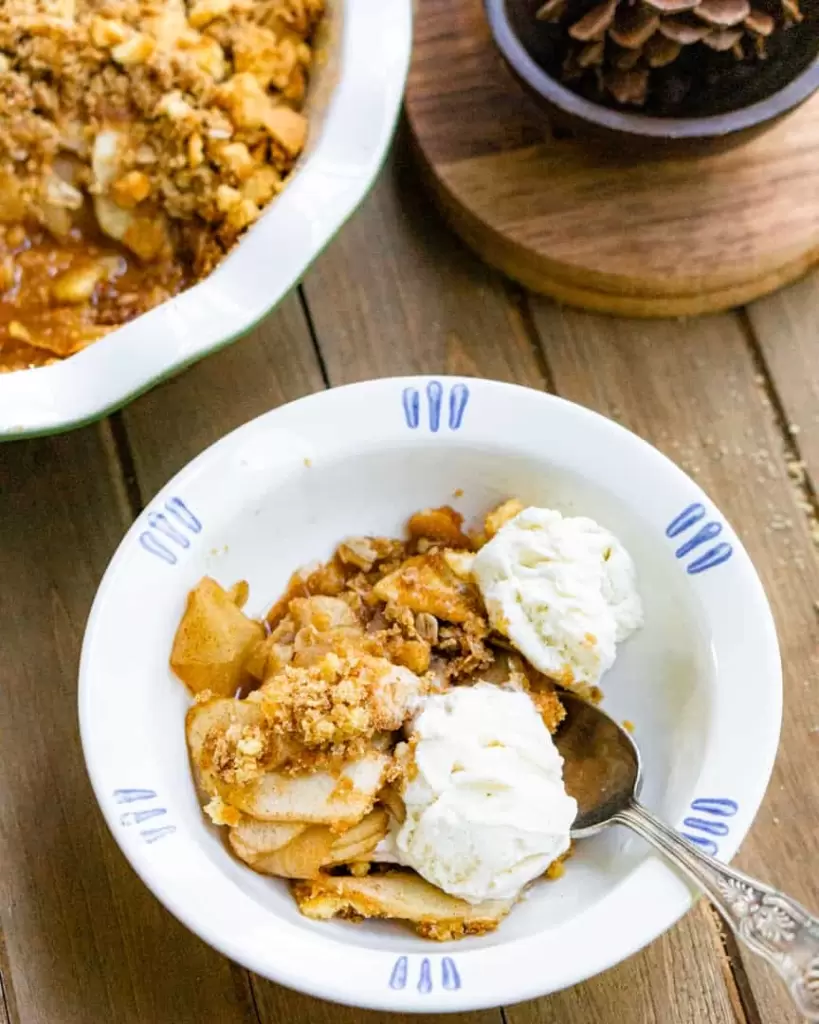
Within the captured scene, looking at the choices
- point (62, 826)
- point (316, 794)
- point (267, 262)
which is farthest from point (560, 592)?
point (62, 826)

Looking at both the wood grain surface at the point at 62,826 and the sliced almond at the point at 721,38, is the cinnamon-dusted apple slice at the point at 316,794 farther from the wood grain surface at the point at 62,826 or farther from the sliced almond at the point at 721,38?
the sliced almond at the point at 721,38

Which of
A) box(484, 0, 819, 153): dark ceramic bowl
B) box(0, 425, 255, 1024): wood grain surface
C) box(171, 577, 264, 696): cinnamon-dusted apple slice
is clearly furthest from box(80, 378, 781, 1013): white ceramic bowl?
box(484, 0, 819, 153): dark ceramic bowl

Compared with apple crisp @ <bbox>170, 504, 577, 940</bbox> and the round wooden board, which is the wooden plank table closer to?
the round wooden board

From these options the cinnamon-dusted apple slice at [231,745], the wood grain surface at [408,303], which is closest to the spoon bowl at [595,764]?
the cinnamon-dusted apple slice at [231,745]

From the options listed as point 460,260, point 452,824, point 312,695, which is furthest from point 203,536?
point 460,260

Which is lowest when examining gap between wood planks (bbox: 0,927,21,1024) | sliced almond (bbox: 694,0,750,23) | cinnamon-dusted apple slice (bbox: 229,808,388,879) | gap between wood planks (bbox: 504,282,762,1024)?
gap between wood planks (bbox: 0,927,21,1024)

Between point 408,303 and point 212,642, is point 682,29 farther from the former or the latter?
point 212,642
